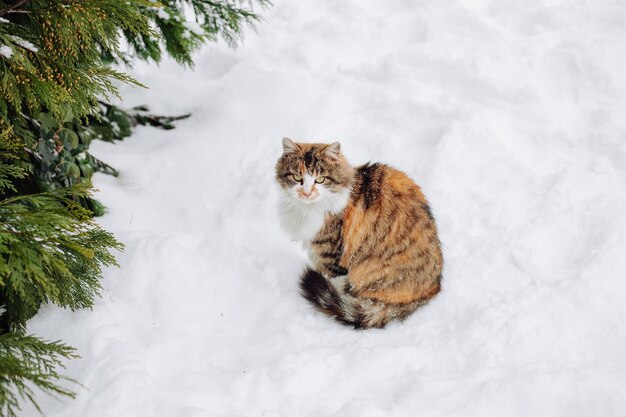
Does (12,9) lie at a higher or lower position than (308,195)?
higher

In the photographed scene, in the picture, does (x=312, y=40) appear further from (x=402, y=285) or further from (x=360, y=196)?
(x=402, y=285)

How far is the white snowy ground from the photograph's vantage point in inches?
98.1

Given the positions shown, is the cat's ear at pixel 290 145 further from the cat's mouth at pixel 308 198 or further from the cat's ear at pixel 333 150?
the cat's mouth at pixel 308 198

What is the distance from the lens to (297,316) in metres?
3.09

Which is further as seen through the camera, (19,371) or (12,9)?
(12,9)

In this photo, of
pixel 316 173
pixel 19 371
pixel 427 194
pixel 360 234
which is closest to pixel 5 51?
pixel 19 371

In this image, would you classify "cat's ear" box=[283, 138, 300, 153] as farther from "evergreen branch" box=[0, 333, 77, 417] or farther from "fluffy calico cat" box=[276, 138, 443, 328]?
"evergreen branch" box=[0, 333, 77, 417]

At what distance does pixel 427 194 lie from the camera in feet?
12.6

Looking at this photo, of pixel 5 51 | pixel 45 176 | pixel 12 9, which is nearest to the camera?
pixel 5 51

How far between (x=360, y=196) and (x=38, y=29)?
2038mm

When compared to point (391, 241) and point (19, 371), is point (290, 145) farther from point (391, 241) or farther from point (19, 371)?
point (19, 371)

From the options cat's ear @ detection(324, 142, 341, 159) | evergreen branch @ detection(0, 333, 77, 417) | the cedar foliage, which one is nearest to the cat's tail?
cat's ear @ detection(324, 142, 341, 159)

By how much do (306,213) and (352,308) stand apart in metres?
0.68

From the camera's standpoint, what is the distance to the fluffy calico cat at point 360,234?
120 inches
